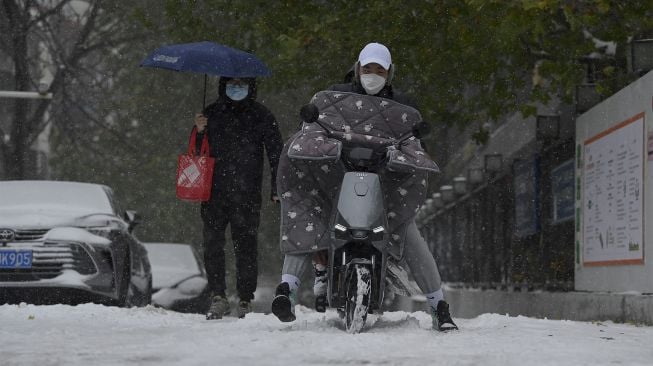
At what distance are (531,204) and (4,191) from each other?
7.66 m

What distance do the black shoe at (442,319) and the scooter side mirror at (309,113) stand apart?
1323 millimetres

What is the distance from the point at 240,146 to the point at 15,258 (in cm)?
273

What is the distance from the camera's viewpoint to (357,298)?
773 cm

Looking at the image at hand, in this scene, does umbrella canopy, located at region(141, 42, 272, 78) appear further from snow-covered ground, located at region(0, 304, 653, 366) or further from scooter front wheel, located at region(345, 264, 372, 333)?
scooter front wheel, located at region(345, 264, 372, 333)

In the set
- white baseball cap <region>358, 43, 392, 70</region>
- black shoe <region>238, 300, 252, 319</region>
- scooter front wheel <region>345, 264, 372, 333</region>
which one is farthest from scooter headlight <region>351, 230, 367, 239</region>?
black shoe <region>238, 300, 252, 319</region>

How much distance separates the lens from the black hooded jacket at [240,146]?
10383 millimetres

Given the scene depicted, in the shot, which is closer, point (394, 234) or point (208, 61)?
point (394, 234)

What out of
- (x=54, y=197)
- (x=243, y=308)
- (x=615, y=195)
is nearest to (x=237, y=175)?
(x=243, y=308)

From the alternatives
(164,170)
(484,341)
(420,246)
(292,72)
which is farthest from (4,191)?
(164,170)

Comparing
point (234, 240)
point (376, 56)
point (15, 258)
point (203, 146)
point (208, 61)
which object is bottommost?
point (15, 258)

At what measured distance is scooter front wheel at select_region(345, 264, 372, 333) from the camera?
7.73 meters

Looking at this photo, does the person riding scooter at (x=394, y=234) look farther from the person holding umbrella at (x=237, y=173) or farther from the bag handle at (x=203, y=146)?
the bag handle at (x=203, y=146)

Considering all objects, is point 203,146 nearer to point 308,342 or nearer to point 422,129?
point 422,129

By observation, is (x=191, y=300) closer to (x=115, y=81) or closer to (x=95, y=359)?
(x=95, y=359)
